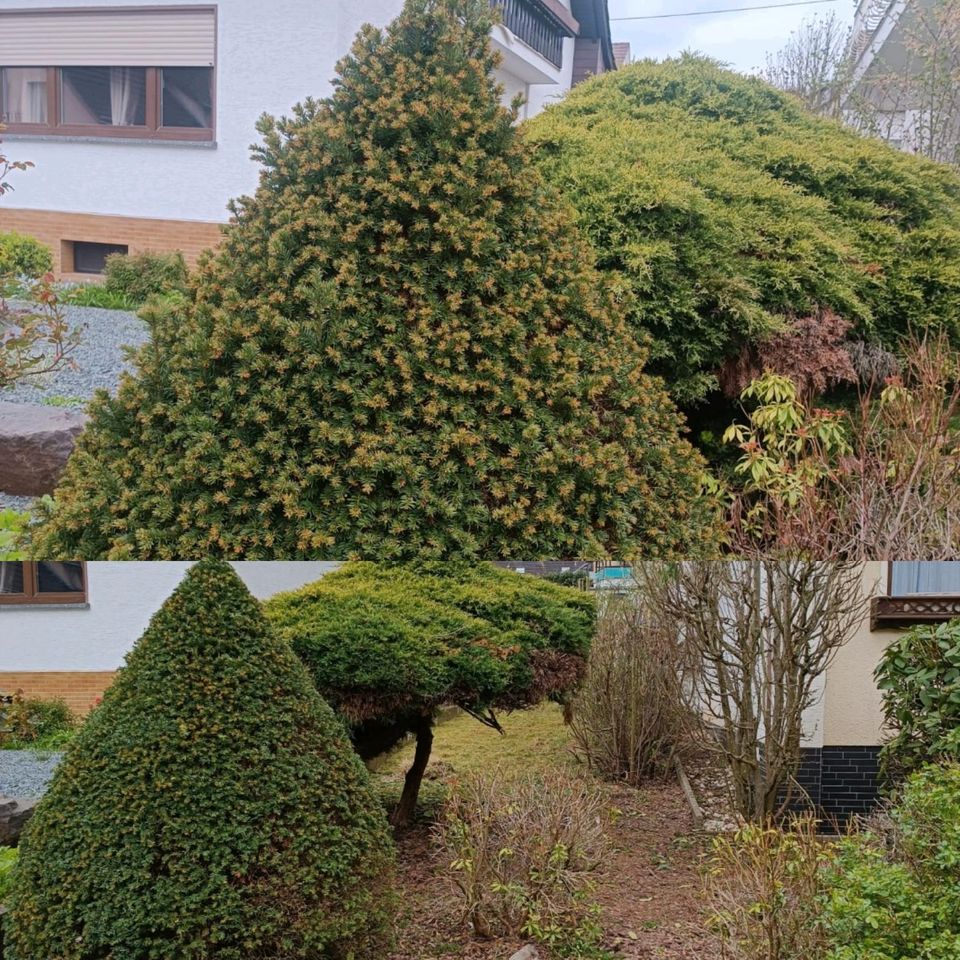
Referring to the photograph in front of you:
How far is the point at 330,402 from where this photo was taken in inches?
119

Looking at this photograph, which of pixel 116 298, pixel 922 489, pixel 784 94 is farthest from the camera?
pixel 116 298

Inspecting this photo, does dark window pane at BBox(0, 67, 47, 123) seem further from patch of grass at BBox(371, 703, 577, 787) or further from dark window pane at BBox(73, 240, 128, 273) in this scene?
patch of grass at BBox(371, 703, 577, 787)

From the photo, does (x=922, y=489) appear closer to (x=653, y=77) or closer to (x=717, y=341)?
(x=717, y=341)

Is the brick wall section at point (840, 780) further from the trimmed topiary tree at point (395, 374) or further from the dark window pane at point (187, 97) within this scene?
the dark window pane at point (187, 97)

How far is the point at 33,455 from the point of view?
15.2 feet

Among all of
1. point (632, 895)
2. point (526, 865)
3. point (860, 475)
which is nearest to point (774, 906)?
point (526, 865)

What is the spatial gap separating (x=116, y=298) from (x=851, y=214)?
212 inches

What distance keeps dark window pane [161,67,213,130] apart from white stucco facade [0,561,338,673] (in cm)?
426

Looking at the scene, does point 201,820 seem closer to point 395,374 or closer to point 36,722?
point 395,374

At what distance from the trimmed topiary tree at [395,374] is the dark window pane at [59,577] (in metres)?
0.31

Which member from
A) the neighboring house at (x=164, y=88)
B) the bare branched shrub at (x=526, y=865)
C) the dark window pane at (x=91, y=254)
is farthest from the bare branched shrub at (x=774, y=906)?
the dark window pane at (x=91, y=254)

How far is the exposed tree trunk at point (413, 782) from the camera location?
5.14 m

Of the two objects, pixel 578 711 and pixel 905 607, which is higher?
pixel 905 607

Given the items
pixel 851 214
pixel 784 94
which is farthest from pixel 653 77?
pixel 851 214
